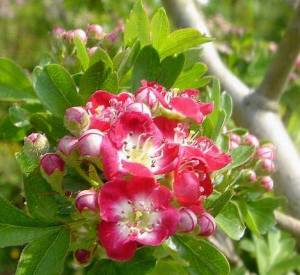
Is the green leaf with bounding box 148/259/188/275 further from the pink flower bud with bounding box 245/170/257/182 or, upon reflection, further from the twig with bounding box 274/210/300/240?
the twig with bounding box 274/210/300/240

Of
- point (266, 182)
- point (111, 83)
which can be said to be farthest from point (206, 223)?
point (266, 182)

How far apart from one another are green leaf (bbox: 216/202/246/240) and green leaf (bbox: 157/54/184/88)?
0.23 m

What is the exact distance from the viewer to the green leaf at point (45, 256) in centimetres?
97

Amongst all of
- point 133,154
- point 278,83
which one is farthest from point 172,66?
point 278,83

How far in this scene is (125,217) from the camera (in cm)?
96

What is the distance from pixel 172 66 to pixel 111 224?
13.2 inches

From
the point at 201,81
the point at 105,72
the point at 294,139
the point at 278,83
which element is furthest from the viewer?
the point at 294,139

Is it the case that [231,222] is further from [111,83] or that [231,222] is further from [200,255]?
[111,83]

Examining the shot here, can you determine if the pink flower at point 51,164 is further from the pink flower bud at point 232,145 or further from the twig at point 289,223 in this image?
the twig at point 289,223

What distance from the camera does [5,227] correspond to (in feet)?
3.29

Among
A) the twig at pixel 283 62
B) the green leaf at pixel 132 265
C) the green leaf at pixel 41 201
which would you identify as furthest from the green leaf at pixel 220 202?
the twig at pixel 283 62

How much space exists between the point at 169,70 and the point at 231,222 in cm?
27

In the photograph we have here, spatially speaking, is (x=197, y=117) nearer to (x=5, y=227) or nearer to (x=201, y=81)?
(x=201, y=81)

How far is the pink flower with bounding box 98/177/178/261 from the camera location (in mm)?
920
